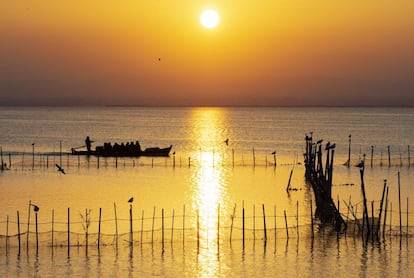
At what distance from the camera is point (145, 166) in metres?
→ 49.8

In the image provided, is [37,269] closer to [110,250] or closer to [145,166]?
[110,250]

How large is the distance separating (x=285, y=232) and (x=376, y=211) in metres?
6.97

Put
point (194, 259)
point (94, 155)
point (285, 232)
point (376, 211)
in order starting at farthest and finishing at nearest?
point (94, 155), point (376, 211), point (285, 232), point (194, 259)

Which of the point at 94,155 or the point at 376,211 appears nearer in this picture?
the point at 376,211

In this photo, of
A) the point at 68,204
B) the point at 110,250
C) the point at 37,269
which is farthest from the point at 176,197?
the point at 37,269

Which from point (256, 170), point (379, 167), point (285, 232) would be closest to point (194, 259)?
point (285, 232)

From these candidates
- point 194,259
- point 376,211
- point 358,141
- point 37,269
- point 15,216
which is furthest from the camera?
point 358,141

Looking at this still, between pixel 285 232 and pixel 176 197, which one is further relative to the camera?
pixel 176 197

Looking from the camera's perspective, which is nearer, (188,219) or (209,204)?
(188,219)

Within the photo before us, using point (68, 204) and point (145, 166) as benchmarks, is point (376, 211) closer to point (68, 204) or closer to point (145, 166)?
point (68, 204)

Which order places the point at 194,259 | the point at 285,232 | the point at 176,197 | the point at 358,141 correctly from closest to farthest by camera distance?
the point at 194,259, the point at 285,232, the point at 176,197, the point at 358,141

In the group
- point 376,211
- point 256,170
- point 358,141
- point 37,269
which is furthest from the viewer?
point 358,141

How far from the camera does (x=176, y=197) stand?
35219mm

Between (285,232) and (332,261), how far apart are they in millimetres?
2688
